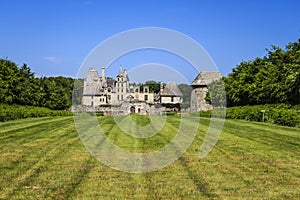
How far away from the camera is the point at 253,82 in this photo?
47.2 meters

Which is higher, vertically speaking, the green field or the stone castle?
the stone castle

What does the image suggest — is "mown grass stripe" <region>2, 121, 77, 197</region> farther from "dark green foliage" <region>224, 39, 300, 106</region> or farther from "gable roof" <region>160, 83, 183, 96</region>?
"gable roof" <region>160, 83, 183, 96</region>

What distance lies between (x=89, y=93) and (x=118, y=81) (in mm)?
7457

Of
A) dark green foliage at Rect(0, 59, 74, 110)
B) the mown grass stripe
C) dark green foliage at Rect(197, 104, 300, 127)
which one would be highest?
dark green foliage at Rect(0, 59, 74, 110)

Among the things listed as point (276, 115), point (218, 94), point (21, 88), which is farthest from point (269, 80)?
point (21, 88)

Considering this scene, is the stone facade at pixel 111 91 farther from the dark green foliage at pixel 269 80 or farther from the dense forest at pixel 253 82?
the dark green foliage at pixel 269 80

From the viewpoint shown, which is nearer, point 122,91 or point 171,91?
point 122,91

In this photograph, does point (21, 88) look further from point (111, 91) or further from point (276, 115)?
point (111, 91)

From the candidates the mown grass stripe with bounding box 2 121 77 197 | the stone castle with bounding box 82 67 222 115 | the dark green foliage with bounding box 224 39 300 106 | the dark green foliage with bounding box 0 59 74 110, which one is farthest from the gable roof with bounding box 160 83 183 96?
the mown grass stripe with bounding box 2 121 77 197

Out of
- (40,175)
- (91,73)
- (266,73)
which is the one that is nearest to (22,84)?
(266,73)

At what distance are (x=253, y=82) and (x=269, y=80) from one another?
9.14 m

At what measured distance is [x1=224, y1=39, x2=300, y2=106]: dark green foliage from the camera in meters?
32.3

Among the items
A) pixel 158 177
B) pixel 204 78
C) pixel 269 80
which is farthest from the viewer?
pixel 204 78

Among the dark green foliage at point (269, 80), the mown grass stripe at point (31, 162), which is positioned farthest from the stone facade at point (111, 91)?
the mown grass stripe at point (31, 162)
